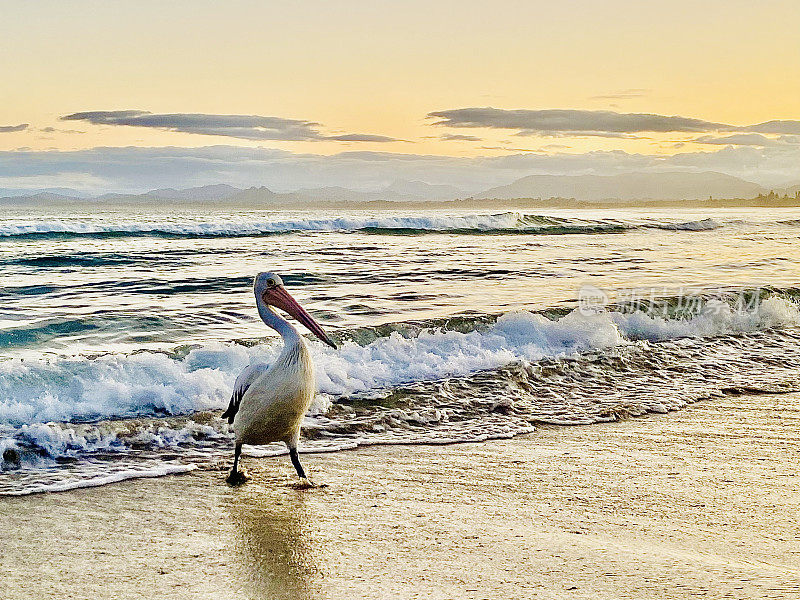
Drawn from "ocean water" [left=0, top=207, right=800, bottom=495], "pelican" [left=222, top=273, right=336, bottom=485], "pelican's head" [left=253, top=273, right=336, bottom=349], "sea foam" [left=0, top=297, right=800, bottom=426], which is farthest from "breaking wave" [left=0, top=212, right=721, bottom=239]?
"pelican" [left=222, top=273, right=336, bottom=485]

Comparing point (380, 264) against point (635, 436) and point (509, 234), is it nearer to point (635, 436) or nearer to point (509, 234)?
point (635, 436)

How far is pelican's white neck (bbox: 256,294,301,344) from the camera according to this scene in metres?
5.39

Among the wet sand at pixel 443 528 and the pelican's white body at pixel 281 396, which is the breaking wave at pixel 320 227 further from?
the wet sand at pixel 443 528

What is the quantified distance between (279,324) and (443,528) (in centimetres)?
182

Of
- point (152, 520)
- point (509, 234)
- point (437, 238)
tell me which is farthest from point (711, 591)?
point (509, 234)

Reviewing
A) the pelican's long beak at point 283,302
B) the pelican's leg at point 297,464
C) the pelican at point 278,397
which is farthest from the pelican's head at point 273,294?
the pelican's leg at point 297,464

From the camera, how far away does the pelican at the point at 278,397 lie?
531 cm

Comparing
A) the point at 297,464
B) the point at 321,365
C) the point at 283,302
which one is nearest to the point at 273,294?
the point at 283,302

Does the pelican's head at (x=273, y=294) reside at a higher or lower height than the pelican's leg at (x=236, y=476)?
higher

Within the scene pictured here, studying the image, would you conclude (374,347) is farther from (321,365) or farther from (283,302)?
(283,302)

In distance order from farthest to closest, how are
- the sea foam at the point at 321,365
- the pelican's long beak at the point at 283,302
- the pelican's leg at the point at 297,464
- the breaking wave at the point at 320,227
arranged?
the breaking wave at the point at 320,227, the sea foam at the point at 321,365, the pelican's long beak at the point at 283,302, the pelican's leg at the point at 297,464

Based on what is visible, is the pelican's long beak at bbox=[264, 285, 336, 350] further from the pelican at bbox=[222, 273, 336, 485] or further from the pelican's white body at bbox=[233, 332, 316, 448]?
the pelican's white body at bbox=[233, 332, 316, 448]

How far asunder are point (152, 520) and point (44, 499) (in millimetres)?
907

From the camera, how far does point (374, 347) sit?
9344mm
